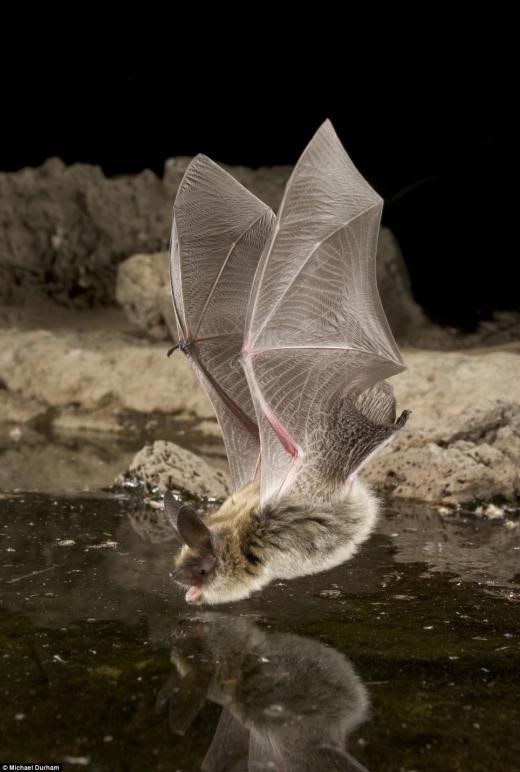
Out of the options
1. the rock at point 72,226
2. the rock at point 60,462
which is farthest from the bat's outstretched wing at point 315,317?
the rock at point 72,226

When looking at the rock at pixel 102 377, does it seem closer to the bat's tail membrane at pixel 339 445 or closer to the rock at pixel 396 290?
the rock at pixel 396 290

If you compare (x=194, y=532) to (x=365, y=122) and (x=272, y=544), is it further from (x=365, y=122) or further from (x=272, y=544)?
(x=365, y=122)

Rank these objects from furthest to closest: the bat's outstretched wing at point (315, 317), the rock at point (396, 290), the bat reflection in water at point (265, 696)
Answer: the rock at point (396, 290), the bat's outstretched wing at point (315, 317), the bat reflection in water at point (265, 696)

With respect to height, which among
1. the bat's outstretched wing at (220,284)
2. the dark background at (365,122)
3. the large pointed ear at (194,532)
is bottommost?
the large pointed ear at (194,532)

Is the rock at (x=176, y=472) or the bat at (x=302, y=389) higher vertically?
the bat at (x=302, y=389)

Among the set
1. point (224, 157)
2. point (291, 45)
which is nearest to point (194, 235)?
point (291, 45)

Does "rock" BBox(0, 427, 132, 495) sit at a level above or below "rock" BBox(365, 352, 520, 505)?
below

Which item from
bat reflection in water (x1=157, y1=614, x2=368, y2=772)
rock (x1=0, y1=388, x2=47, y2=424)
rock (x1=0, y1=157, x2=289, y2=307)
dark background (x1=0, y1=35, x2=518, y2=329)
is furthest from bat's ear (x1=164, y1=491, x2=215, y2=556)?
rock (x1=0, y1=157, x2=289, y2=307)

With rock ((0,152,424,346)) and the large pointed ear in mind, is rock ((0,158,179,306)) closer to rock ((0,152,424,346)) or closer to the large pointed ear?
rock ((0,152,424,346))
